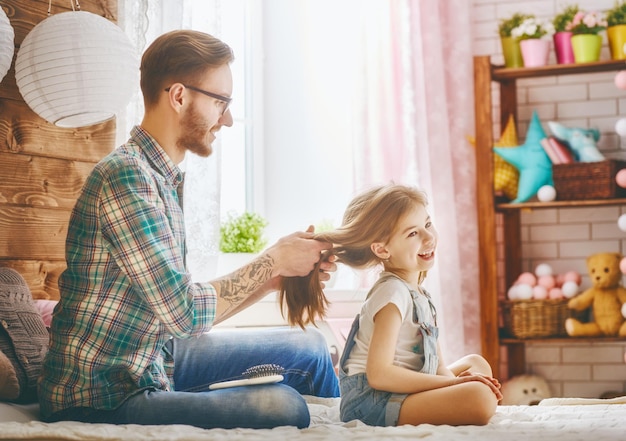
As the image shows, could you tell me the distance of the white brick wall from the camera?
411cm

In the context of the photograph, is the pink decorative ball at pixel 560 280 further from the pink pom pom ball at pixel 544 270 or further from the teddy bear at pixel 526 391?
the teddy bear at pixel 526 391

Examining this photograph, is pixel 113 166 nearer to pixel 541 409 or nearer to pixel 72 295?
pixel 72 295

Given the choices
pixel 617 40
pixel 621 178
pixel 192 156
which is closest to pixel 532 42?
pixel 617 40

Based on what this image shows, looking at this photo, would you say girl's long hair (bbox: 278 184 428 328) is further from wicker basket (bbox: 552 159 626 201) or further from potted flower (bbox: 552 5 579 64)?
potted flower (bbox: 552 5 579 64)

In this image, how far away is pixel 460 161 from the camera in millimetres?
4297

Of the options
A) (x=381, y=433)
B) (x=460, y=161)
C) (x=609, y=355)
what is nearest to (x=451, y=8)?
(x=460, y=161)

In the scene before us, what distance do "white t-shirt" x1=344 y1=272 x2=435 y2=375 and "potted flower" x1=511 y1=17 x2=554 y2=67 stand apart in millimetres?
2167

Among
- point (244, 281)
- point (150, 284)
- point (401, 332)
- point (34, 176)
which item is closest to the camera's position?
point (150, 284)

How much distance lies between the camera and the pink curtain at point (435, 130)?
405 cm

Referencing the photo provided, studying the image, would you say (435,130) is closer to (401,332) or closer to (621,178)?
(621,178)

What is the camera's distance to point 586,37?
3885 mm

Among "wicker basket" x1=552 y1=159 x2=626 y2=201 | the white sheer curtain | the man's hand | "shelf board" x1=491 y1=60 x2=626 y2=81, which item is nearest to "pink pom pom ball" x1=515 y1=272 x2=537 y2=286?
"wicker basket" x1=552 y1=159 x2=626 y2=201

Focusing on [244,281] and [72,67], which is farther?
[72,67]

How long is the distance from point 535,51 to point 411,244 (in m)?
2.10
